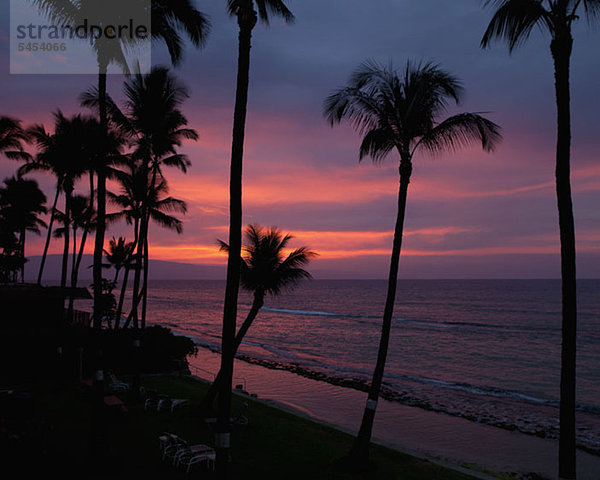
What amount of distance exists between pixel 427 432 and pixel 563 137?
56.4ft

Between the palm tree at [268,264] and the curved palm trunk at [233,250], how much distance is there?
10.2m

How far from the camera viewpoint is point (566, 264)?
9.41 metres

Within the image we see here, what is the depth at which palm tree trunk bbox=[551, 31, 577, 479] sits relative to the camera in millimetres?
9109

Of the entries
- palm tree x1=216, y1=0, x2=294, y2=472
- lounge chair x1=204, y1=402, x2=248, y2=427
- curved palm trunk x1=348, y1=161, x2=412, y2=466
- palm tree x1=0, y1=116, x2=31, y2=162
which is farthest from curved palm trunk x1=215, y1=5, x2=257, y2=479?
palm tree x1=0, y1=116, x2=31, y2=162

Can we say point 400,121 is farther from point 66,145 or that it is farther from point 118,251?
point 118,251

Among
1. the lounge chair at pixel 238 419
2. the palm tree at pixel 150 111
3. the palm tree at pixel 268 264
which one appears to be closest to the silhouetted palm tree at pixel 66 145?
the palm tree at pixel 150 111

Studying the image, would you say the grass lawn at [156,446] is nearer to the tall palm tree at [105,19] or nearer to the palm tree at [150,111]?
the tall palm tree at [105,19]

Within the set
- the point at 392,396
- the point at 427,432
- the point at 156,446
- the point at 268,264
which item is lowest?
the point at 392,396

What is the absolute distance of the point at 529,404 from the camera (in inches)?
1178

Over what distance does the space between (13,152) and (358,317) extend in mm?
71774

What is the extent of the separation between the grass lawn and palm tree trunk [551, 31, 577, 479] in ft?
14.5

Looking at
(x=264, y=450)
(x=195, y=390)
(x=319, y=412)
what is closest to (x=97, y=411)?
(x=264, y=450)

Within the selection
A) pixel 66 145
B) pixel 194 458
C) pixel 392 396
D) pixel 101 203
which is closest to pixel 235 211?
pixel 101 203

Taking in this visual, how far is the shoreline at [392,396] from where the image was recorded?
75.2 ft
